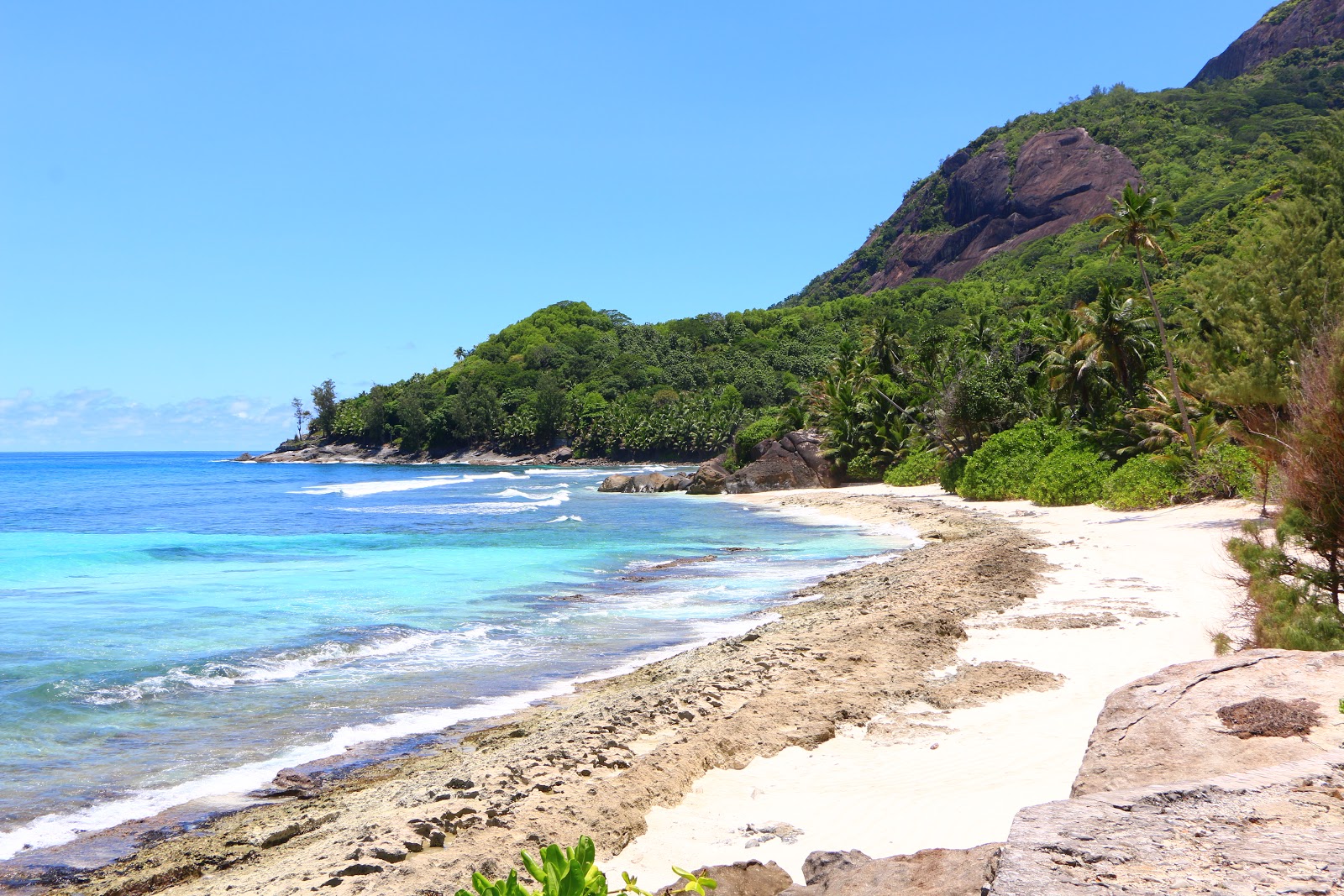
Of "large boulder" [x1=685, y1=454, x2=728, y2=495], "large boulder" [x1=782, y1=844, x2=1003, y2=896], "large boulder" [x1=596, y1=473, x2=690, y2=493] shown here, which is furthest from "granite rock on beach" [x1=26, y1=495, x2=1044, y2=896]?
"large boulder" [x1=596, y1=473, x2=690, y2=493]

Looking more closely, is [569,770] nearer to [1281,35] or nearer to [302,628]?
[302,628]

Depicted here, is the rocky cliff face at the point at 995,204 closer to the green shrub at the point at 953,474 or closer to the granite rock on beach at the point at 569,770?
the green shrub at the point at 953,474

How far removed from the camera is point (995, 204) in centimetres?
14400

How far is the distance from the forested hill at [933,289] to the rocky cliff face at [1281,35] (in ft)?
1.79

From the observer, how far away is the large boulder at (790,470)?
54.2 meters

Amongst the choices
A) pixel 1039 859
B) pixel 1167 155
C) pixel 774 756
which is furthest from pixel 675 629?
pixel 1167 155

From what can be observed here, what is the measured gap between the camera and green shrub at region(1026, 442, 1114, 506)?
31.0m

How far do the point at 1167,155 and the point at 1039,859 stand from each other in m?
139

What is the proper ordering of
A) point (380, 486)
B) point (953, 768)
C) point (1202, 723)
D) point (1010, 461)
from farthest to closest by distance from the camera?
point (380, 486) < point (1010, 461) < point (953, 768) < point (1202, 723)

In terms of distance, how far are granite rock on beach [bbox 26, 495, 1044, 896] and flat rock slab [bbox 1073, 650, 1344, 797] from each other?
254 centimetres

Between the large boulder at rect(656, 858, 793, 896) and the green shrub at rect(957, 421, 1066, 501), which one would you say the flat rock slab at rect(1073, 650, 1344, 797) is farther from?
the green shrub at rect(957, 421, 1066, 501)

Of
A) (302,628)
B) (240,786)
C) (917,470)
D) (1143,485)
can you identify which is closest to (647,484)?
(917,470)

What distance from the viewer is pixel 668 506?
151ft

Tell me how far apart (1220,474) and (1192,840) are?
26505 mm
